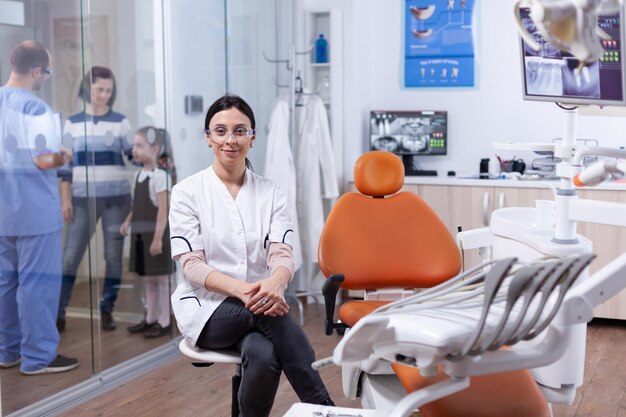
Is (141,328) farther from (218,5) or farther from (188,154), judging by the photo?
(218,5)

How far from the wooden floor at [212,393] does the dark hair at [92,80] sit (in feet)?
4.04

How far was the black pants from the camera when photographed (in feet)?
7.59

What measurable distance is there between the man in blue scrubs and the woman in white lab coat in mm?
816

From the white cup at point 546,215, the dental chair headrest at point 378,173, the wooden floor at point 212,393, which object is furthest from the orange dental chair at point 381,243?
the wooden floor at point 212,393

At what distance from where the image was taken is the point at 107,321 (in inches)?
141

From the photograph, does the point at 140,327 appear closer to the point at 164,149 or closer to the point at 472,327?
the point at 164,149

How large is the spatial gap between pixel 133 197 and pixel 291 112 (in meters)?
1.33

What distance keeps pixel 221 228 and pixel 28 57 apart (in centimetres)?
110

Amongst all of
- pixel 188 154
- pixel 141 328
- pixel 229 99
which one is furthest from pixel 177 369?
pixel 229 99

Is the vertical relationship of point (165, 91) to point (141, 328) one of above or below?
above

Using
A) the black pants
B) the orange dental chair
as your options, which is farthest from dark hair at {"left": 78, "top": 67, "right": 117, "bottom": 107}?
the black pants

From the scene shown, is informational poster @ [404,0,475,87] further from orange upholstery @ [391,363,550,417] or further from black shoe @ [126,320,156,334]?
orange upholstery @ [391,363,550,417]

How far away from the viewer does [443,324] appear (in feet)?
4.75


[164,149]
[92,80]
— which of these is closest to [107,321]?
[164,149]
